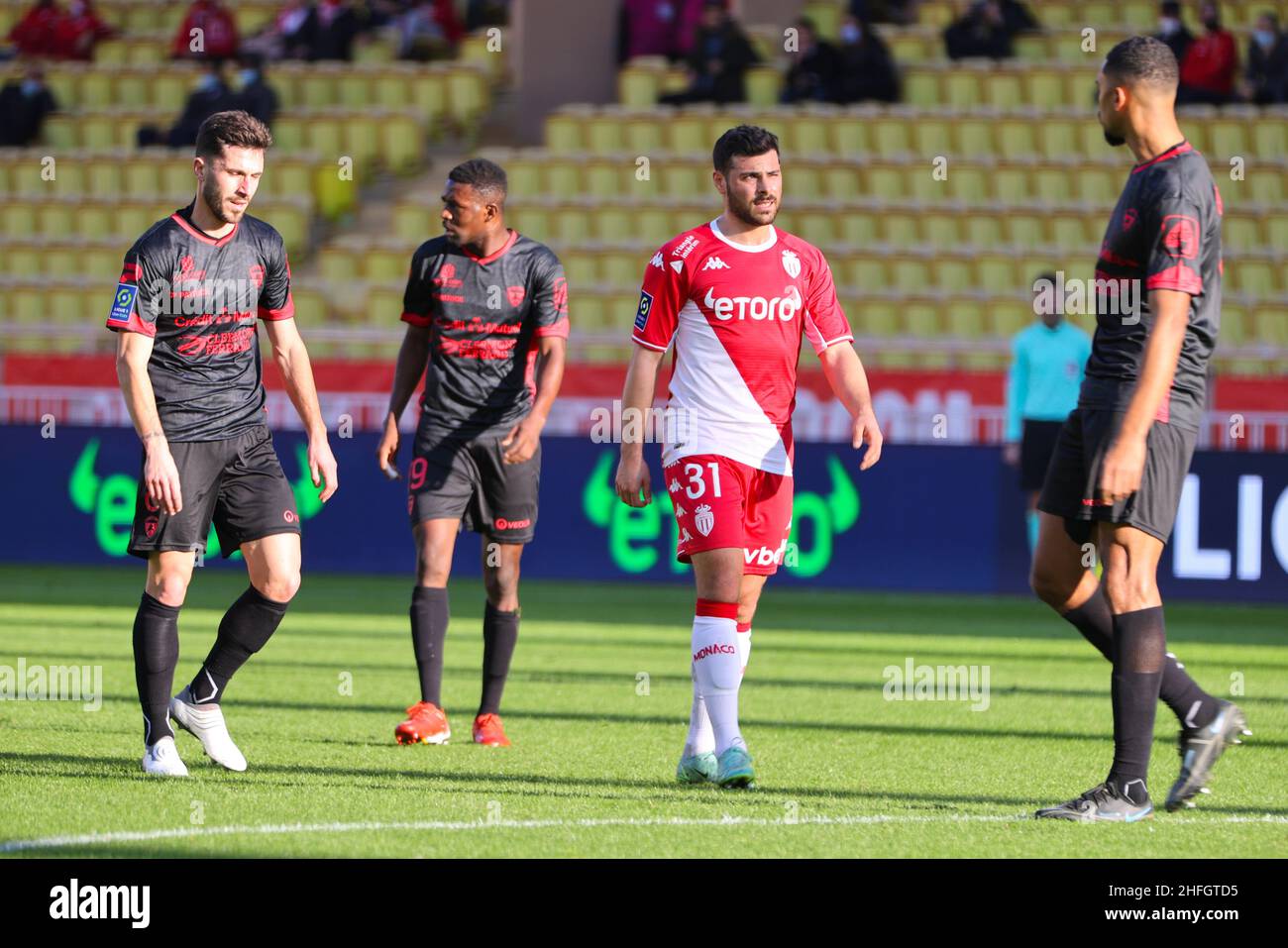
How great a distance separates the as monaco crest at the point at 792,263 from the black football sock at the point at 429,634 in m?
1.99

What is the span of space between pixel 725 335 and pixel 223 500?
180 centimetres

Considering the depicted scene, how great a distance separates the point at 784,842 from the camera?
17.4 feet

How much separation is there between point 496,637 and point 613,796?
1.77m

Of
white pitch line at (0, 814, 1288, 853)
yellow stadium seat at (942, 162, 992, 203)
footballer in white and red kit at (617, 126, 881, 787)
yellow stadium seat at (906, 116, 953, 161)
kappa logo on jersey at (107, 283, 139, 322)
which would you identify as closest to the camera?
white pitch line at (0, 814, 1288, 853)

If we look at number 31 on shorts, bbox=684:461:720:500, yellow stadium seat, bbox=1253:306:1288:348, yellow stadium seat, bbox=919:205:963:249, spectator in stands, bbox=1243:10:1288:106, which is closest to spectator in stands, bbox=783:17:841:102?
yellow stadium seat, bbox=919:205:963:249

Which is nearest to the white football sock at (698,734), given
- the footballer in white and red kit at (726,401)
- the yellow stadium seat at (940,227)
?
the footballer in white and red kit at (726,401)

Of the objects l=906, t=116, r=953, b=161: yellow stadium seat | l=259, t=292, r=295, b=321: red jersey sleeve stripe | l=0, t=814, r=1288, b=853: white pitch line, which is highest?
l=906, t=116, r=953, b=161: yellow stadium seat

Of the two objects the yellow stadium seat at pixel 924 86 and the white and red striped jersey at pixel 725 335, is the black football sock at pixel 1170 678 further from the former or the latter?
the yellow stadium seat at pixel 924 86

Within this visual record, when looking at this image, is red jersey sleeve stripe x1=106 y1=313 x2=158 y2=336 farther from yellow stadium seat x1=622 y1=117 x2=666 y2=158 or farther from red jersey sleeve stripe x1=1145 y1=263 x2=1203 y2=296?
yellow stadium seat x1=622 y1=117 x2=666 y2=158

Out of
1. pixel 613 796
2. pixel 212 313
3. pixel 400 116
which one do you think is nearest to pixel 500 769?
pixel 613 796

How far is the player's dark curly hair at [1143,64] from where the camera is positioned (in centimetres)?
565

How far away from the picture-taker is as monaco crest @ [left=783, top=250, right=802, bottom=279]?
6578 millimetres

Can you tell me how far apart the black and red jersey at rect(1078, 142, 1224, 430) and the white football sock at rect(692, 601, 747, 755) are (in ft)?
→ 4.61
